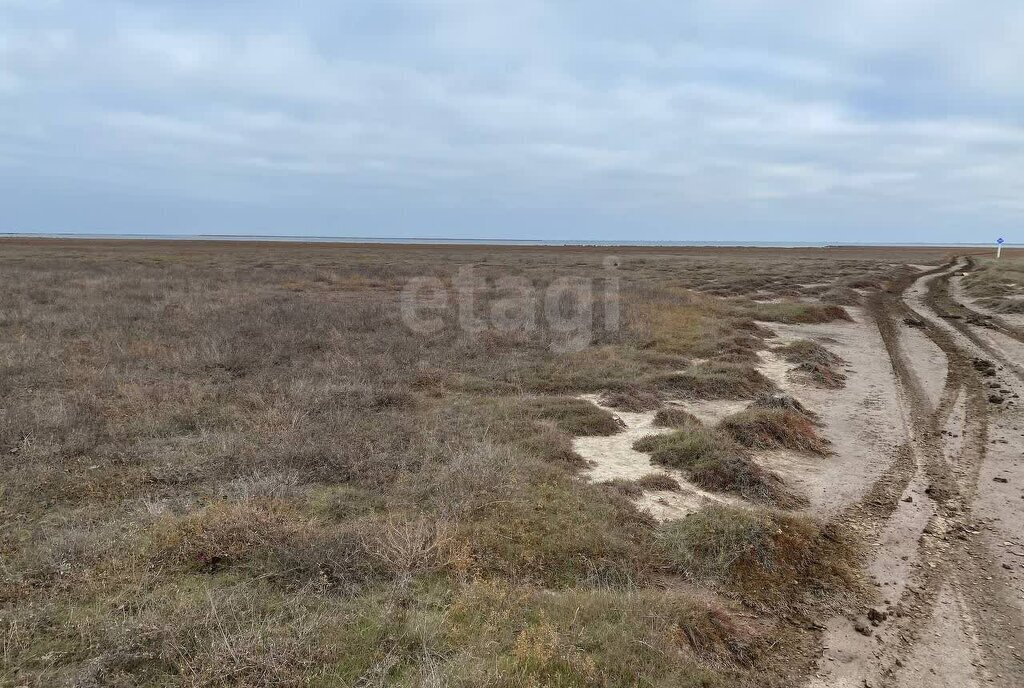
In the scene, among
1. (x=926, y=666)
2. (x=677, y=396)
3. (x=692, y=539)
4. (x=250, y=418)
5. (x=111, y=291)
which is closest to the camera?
(x=926, y=666)

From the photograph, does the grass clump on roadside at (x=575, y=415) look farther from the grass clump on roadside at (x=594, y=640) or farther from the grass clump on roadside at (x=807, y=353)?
the grass clump on roadside at (x=807, y=353)

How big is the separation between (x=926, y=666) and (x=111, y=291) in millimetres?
27645

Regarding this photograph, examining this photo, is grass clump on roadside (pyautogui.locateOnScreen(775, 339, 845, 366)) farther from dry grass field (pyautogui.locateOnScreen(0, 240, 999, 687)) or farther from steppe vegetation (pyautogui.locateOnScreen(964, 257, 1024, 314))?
steppe vegetation (pyautogui.locateOnScreen(964, 257, 1024, 314))

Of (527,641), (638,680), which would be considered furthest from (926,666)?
(527,641)

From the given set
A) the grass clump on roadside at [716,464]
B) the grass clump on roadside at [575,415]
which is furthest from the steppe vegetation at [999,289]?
the grass clump on roadside at [575,415]

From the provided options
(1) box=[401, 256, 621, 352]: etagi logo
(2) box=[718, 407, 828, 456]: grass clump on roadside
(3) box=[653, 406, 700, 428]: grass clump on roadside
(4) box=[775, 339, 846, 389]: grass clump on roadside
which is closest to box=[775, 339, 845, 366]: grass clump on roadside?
(4) box=[775, 339, 846, 389]: grass clump on roadside

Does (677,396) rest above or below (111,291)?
below

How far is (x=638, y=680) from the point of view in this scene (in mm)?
3791

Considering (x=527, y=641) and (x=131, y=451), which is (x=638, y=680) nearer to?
(x=527, y=641)

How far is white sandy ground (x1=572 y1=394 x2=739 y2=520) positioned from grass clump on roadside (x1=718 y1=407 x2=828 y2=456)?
1.09 metres

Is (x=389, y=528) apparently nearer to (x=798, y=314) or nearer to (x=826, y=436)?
(x=826, y=436)

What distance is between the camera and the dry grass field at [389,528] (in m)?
3.84

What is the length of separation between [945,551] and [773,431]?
10.8 ft

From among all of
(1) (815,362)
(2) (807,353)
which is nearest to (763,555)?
(1) (815,362)
